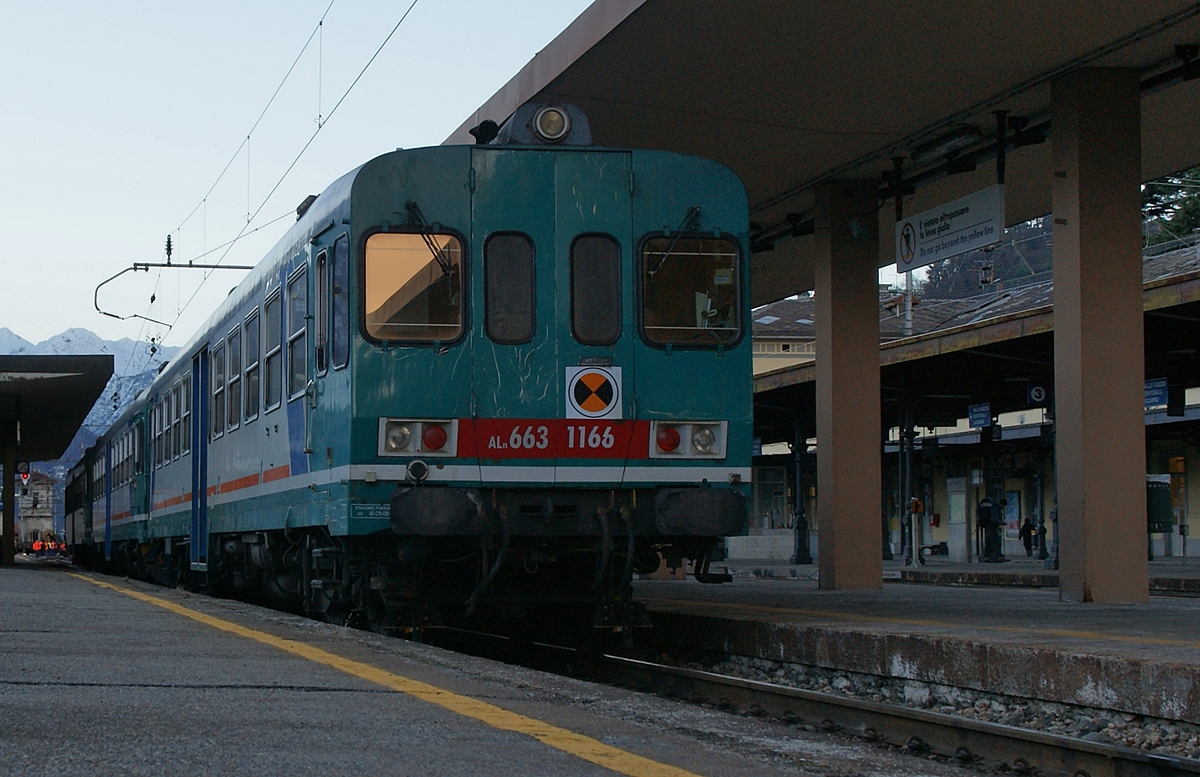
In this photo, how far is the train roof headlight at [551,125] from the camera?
31.8ft

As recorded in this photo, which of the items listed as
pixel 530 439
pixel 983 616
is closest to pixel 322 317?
pixel 530 439

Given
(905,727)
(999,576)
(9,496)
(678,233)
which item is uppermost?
(678,233)

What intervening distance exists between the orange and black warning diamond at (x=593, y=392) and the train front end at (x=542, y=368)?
0.5 inches

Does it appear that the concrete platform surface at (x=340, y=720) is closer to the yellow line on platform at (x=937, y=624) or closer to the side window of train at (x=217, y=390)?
the yellow line on platform at (x=937, y=624)

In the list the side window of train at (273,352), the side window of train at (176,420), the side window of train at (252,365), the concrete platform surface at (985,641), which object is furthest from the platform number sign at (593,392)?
the side window of train at (176,420)

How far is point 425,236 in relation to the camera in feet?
30.6

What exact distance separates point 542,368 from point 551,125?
167 centimetres

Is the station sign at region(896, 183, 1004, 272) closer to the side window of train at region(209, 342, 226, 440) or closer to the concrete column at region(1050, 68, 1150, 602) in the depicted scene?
the concrete column at region(1050, 68, 1150, 602)

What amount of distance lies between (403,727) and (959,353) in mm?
18764

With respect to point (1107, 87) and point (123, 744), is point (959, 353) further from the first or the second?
point (123, 744)

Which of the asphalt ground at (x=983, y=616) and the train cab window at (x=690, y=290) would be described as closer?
the asphalt ground at (x=983, y=616)

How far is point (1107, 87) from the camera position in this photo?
41.0 ft

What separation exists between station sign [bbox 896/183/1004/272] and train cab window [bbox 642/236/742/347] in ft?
15.7

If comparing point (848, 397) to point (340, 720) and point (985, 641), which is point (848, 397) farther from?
point (340, 720)
